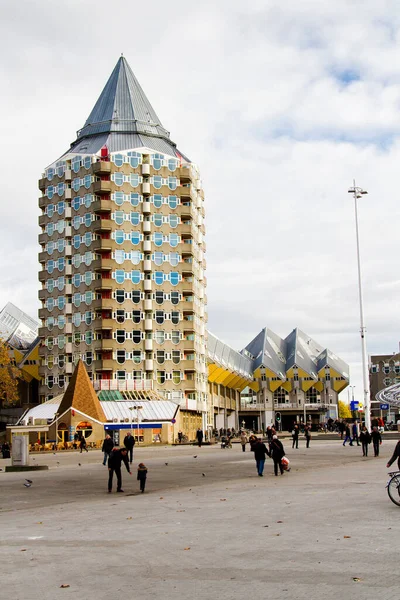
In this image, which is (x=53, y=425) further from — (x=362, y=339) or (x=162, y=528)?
(x=162, y=528)

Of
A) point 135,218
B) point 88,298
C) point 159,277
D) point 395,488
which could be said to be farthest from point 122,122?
point 395,488

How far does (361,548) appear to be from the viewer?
43.3 feet

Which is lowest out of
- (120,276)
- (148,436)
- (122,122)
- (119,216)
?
(148,436)

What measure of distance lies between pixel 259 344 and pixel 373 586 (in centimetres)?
16083

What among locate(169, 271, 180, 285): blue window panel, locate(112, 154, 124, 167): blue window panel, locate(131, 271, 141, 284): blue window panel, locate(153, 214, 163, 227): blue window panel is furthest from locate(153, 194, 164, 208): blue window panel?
locate(131, 271, 141, 284): blue window panel

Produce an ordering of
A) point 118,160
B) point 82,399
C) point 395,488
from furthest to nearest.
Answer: point 118,160
point 82,399
point 395,488

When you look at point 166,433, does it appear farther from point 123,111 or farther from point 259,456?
point 259,456

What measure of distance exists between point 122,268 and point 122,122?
2165 centimetres

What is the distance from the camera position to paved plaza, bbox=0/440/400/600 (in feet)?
35.4

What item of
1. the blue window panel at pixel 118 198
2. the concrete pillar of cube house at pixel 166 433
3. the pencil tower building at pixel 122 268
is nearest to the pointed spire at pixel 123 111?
the pencil tower building at pixel 122 268

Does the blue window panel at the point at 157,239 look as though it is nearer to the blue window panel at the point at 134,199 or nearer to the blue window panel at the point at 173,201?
the blue window panel at the point at 173,201

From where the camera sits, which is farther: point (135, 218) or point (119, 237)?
point (135, 218)

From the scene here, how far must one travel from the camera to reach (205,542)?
14602mm

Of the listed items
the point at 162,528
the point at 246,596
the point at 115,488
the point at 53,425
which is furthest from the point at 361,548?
the point at 53,425
